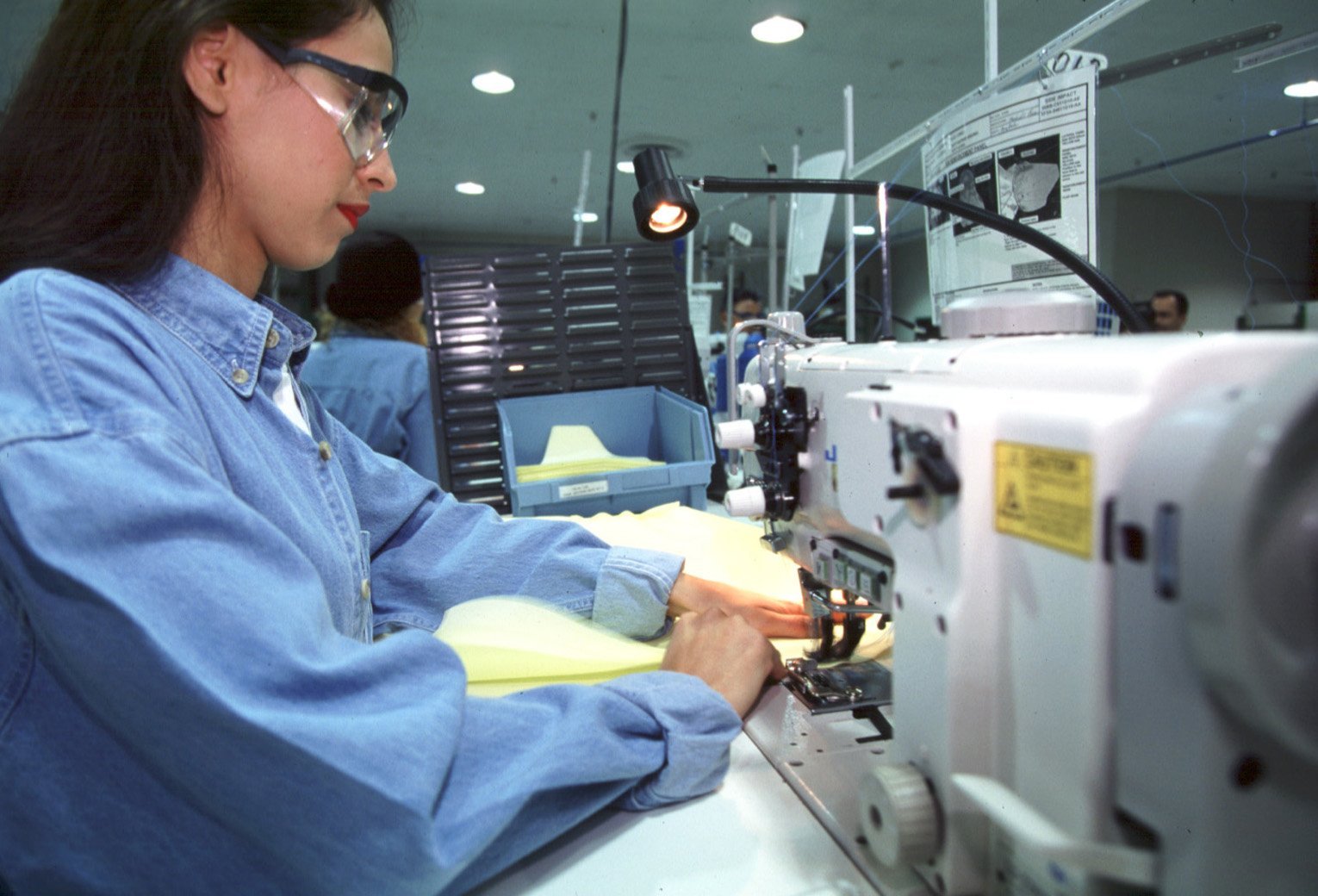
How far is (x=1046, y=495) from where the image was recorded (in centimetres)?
46

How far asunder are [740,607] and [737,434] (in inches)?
10.9

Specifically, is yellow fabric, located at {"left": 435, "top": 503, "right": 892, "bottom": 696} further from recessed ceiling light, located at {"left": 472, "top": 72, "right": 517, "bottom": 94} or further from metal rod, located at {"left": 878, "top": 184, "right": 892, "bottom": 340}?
recessed ceiling light, located at {"left": 472, "top": 72, "right": 517, "bottom": 94}

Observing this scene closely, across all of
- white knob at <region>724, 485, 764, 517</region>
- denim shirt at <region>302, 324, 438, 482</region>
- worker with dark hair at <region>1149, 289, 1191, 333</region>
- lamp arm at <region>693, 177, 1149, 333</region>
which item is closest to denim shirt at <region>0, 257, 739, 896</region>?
white knob at <region>724, 485, 764, 517</region>

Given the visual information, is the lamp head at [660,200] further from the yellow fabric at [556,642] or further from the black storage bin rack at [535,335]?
the black storage bin rack at [535,335]

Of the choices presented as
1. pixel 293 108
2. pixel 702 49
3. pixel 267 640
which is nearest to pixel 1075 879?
pixel 267 640

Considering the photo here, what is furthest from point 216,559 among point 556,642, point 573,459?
point 573,459

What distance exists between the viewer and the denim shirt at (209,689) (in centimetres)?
46

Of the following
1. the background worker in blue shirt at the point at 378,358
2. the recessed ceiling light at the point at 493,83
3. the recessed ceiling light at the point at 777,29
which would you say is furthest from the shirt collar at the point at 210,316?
the recessed ceiling light at the point at 493,83

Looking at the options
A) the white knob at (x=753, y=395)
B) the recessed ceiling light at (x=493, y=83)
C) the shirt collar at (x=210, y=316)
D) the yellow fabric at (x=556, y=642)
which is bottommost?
the yellow fabric at (x=556, y=642)

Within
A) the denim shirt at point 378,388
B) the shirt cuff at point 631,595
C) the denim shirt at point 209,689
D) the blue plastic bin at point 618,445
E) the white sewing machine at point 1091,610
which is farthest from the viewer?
the denim shirt at point 378,388

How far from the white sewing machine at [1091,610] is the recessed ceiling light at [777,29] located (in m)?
2.84

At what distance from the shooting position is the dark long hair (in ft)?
2.05

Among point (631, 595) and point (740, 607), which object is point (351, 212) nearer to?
point (631, 595)

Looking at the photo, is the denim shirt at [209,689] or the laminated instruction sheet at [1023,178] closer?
the denim shirt at [209,689]
